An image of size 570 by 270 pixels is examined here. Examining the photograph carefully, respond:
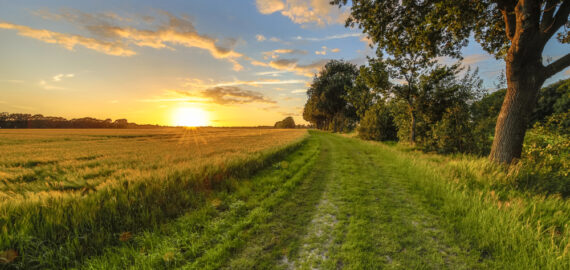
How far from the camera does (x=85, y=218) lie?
3.51m

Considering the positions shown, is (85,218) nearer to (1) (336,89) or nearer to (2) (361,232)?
(2) (361,232)

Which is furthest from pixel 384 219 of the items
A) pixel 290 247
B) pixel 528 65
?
pixel 528 65

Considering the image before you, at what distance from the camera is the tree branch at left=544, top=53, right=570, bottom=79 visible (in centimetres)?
632

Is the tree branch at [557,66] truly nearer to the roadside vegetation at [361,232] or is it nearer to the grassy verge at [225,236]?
the roadside vegetation at [361,232]

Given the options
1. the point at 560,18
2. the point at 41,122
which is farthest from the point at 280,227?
the point at 41,122

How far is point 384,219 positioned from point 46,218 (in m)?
6.85

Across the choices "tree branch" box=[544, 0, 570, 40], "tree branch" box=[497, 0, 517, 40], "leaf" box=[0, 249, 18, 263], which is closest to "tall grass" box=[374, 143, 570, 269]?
"tree branch" box=[544, 0, 570, 40]

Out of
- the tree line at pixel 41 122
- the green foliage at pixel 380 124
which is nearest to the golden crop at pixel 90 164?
the green foliage at pixel 380 124

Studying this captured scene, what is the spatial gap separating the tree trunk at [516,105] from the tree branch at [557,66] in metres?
0.14

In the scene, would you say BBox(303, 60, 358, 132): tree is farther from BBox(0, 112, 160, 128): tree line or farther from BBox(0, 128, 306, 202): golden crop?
BBox(0, 112, 160, 128): tree line

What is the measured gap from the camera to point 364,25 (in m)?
9.45

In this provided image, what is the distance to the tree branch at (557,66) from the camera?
20.7 feet

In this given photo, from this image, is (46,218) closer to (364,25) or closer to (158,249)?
(158,249)

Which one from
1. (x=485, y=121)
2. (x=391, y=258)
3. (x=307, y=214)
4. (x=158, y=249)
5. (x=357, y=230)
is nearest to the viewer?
(x=391, y=258)
